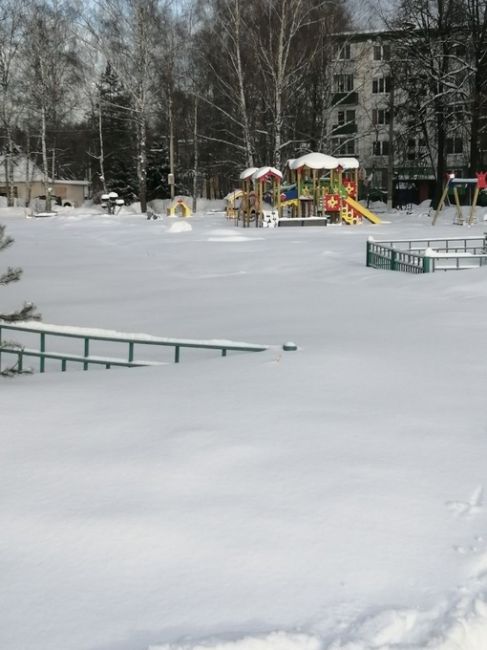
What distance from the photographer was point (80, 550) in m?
3.30

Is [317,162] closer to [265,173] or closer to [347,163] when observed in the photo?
[347,163]

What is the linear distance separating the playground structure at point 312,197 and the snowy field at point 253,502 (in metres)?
22.3

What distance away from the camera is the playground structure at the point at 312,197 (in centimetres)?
3017

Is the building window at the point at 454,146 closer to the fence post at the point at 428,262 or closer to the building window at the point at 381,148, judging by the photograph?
the building window at the point at 381,148

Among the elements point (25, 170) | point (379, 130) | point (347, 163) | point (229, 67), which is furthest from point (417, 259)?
point (25, 170)

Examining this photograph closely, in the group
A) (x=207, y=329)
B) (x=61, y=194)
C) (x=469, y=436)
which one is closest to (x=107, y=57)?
(x=61, y=194)

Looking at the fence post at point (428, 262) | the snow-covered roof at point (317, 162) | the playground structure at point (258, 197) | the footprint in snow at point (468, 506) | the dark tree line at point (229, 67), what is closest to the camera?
the footprint in snow at point (468, 506)

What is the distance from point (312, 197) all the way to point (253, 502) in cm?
2865

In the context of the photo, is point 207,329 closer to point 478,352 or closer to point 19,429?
point 478,352

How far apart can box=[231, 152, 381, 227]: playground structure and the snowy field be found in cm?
2233

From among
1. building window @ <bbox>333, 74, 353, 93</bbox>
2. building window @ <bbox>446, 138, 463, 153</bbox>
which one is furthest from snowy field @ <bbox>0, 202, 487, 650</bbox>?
building window @ <bbox>446, 138, 463, 153</bbox>

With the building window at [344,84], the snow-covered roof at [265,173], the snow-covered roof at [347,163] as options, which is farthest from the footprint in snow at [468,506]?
the building window at [344,84]

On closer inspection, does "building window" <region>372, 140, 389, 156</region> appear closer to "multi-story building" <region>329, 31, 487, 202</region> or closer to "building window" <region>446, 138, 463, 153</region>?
"multi-story building" <region>329, 31, 487, 202</region>

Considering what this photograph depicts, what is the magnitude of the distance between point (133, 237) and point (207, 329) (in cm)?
1450
